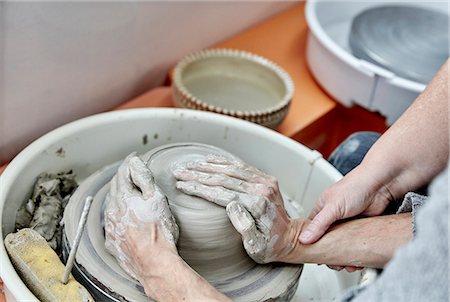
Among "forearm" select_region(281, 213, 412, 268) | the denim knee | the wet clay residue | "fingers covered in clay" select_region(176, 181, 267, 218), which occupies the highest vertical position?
"fingers covered in clay" select_region(176, 181, 267, 218)

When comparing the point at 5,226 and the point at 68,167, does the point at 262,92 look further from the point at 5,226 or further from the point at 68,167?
the point at 5,226

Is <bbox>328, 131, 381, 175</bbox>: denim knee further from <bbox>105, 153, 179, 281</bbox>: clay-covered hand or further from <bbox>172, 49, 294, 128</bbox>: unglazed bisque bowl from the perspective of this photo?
<bbox>105, 153, 179, 281</bbox>: clay-covered hand

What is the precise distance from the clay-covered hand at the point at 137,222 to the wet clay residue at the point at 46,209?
7.7 inches

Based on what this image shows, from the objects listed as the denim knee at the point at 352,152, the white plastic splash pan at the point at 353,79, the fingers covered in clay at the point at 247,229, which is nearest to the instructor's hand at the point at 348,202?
the fingers covered in clay at the point at 247,229

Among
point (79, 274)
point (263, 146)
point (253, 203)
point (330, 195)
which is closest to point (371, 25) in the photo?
point (263, 146)

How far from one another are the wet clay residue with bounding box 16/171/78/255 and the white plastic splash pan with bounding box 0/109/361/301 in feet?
0.07

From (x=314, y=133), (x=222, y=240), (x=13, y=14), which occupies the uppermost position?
(x=13, y=14)

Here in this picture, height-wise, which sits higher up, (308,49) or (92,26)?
(92,26)

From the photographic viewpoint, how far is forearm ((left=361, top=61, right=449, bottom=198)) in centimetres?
139

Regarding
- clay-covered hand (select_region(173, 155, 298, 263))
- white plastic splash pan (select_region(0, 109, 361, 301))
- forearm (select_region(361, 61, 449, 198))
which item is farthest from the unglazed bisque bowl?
clay-covered hand (select_region(173, 155, 298, 263))

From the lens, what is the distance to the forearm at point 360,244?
4.29ft

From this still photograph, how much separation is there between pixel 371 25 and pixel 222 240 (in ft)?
3.96

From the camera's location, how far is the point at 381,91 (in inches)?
77.3

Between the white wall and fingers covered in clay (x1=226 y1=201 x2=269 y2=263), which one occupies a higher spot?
the white wall
